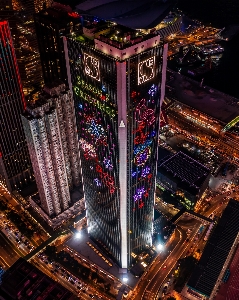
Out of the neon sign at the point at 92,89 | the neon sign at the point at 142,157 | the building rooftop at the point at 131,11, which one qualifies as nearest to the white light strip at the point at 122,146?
the neon sign at the point at 142,157

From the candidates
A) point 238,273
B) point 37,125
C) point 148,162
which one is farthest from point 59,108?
point 238,273

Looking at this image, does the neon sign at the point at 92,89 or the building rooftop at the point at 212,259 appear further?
the building rooftop at the point at 212,259

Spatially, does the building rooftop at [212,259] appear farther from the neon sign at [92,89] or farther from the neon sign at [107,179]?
the neon sign at [92,89]

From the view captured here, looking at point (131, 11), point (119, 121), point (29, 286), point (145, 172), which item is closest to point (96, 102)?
point (119, 121)

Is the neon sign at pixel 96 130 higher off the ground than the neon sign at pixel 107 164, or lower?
higher

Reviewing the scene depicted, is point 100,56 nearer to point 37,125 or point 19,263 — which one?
point 37,125

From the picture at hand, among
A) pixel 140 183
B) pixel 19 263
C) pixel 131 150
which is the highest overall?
pixel 131 150
